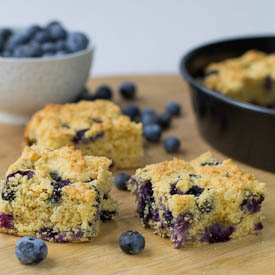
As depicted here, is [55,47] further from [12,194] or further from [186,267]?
[186,267]

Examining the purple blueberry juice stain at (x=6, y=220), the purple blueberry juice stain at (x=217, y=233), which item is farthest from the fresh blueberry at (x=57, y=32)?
the purple blueberry juice stain at (x=217, y=233)

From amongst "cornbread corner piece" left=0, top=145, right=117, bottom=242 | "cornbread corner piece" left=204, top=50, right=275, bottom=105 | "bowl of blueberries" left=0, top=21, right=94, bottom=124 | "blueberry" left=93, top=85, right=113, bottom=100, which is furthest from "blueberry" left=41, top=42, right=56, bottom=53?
"cornbread corner piece" left=0, top=145, right=117, bottom=242

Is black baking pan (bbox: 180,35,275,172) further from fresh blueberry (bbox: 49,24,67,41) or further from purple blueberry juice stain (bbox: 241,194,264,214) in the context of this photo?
fresh blueberry (bbox: 49,24,67,41)

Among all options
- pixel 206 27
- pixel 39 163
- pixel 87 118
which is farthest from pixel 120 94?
pixel 206 27

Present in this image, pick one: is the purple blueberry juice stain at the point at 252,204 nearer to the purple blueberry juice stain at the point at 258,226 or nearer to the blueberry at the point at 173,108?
the purple blueberry juice stain at the point at 258,226

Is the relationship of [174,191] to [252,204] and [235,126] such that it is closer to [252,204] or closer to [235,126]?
[252,204]

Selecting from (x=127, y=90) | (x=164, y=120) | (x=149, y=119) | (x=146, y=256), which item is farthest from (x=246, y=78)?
(x=146, y=256)

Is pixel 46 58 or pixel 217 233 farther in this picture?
pixel 46 58
